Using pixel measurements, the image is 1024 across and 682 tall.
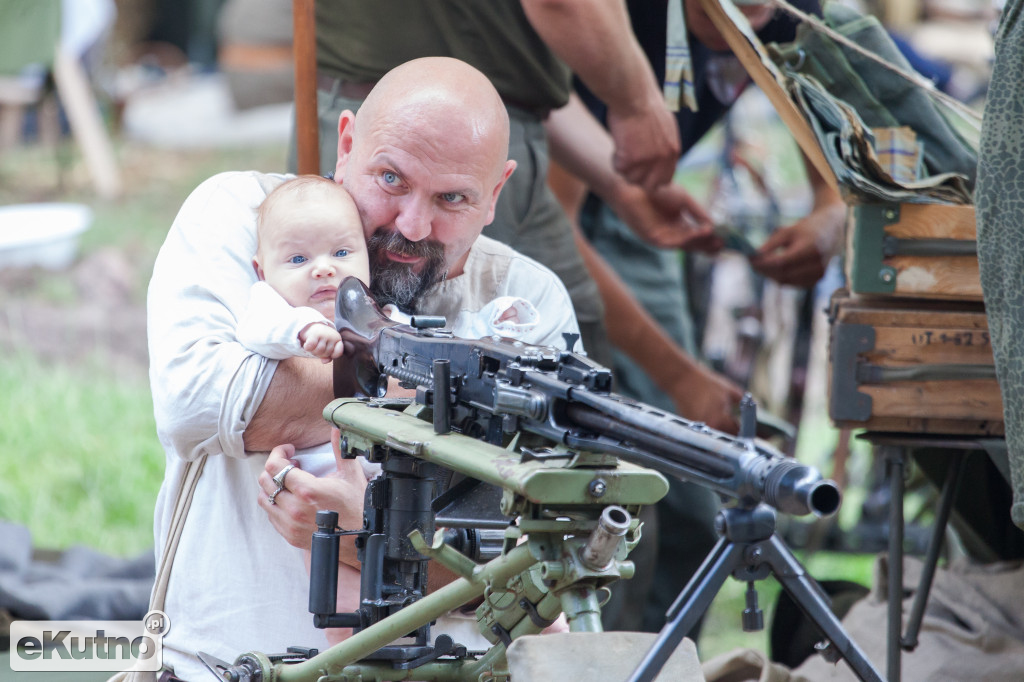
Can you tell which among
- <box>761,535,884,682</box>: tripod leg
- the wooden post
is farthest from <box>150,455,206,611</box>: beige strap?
<box>761,535,884,682</box>: tripod leg

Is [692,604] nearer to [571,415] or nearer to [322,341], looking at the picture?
[571,415]

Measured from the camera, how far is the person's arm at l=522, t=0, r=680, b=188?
2539 mm

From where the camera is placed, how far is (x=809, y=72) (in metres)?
2.78

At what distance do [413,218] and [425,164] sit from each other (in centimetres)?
9

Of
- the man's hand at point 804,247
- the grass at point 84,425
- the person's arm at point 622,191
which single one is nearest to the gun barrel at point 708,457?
the person's arm at point 622,191

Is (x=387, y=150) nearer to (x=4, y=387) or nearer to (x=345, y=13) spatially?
(x=345, y=13)

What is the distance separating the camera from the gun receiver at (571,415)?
118 centimetres

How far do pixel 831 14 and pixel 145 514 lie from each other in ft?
11.5

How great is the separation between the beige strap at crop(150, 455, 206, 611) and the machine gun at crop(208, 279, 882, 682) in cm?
32

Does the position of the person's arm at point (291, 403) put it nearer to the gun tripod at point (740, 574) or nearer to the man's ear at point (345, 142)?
the man's ear at point (345, 142)

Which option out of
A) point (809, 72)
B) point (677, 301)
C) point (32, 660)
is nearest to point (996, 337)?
point (809, 72)

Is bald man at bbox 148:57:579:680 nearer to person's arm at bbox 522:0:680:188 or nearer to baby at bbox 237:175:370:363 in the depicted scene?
baby at bbox 237:175:370:363

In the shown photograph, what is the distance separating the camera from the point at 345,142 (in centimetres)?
210

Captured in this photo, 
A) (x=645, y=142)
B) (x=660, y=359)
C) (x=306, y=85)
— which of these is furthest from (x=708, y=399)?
(x=306, y=85)
